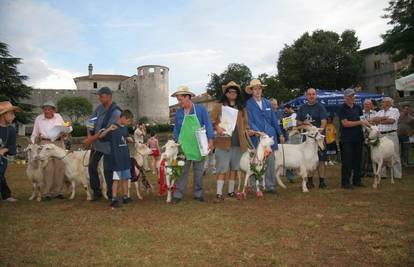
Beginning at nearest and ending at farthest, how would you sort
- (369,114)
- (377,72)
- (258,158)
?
(258,158) → (369,114) → (377,72)

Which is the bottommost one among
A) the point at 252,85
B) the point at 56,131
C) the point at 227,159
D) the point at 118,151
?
the point at 227,159

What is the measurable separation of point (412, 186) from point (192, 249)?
235 inches

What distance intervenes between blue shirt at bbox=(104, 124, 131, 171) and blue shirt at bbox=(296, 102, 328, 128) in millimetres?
3937

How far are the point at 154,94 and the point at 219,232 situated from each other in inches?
2913

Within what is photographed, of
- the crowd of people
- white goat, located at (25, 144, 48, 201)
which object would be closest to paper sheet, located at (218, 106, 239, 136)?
the crowd of people

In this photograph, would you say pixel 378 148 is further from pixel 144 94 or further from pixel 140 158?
pixel 144 94

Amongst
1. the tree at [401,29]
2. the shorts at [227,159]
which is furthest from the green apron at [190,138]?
the tree at [401,29]

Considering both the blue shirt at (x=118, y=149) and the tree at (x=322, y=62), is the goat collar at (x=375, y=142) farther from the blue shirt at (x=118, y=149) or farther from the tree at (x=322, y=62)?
the tree at (x=322, y=62)

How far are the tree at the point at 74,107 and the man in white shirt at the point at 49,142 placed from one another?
6234 centimetres

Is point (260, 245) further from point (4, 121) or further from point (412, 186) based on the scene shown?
point (4, 121)

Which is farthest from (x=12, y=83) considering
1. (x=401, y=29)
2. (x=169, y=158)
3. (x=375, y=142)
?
Result: (x=375, y=142)

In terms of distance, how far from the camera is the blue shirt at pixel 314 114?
26.8 ft

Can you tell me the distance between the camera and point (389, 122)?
9102mm

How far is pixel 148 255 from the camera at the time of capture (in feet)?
12.9
